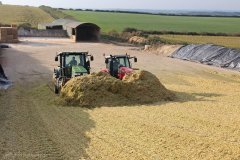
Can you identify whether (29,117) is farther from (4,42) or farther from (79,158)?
(4,42)

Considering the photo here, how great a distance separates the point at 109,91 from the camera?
19.3 meters

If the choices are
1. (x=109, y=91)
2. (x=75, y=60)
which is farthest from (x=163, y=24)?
(x=109, y=91)

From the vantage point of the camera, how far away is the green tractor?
2102cm

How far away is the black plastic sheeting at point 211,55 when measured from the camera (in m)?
36.2

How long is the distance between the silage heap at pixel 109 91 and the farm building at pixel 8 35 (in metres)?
31.5

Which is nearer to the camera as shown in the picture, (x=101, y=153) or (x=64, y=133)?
(x=101, y=153)

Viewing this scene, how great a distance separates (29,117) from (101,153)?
16.8ft

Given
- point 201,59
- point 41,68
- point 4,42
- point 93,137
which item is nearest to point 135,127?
point 93,137

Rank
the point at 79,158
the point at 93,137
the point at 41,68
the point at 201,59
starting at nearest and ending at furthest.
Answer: the point at 79,158 < the point at 93,137 < the point at 41,68 < the point at 201,59

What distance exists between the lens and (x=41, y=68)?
3177cm

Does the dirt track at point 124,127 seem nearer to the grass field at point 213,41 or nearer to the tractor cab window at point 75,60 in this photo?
the tractor cab window at point 75,60

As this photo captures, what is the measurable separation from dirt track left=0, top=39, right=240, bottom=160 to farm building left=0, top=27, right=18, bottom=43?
84.3ft

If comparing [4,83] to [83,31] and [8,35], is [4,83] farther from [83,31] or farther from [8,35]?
[83,31]

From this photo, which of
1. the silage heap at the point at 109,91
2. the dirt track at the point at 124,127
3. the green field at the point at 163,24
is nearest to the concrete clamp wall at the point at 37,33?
the green field at the point at 163,24
